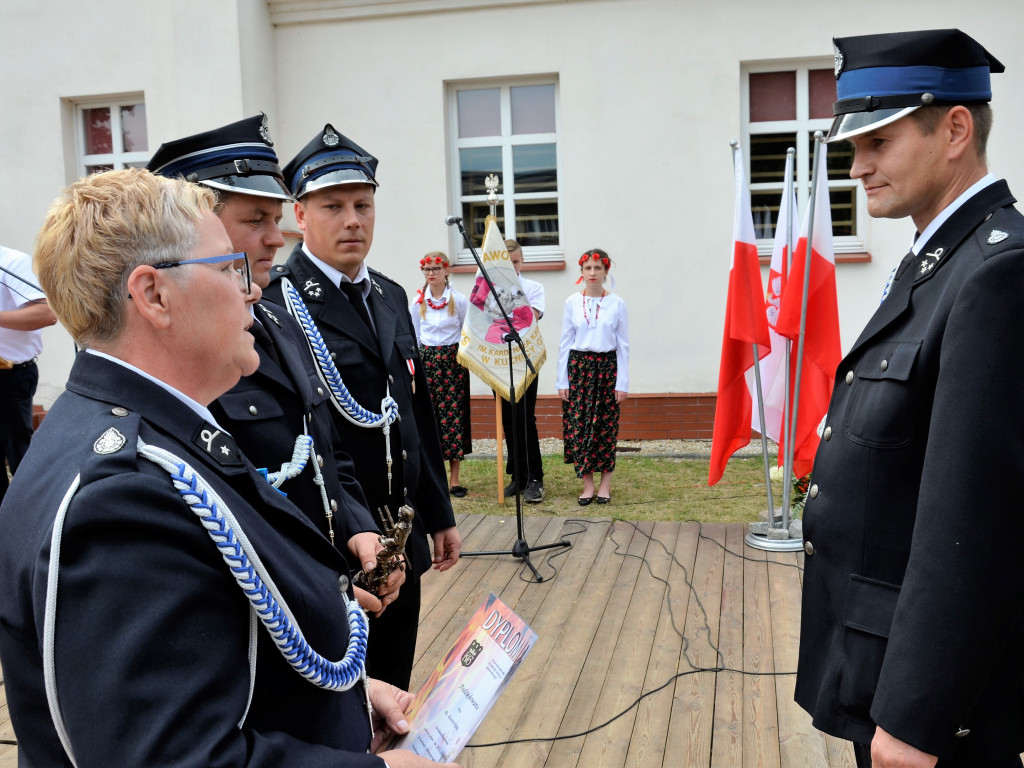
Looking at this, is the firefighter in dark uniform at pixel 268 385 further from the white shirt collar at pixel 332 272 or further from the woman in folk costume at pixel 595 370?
the woman in folk costume at pixel 595 370

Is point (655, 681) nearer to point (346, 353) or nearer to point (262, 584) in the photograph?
point (346, 353)

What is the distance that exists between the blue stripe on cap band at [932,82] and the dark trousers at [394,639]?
1779 millimetres

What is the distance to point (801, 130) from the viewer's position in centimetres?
839

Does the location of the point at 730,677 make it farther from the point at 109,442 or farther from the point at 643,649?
the point at 109,442

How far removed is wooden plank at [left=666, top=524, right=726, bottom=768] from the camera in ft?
9.60

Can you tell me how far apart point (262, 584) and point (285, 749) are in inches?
8.1

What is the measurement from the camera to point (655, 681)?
3422 mm

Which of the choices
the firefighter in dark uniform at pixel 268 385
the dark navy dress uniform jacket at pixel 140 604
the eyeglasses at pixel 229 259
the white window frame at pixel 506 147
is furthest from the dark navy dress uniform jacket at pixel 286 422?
the white window frame at pixel 506 147

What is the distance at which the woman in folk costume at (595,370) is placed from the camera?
22.6 ft

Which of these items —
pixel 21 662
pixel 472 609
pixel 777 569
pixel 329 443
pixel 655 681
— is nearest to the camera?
pixel 21 662

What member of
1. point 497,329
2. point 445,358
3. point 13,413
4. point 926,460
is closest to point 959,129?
point 926,460

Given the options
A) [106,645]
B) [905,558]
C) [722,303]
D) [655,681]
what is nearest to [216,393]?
[106,645]

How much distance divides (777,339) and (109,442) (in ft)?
16.1

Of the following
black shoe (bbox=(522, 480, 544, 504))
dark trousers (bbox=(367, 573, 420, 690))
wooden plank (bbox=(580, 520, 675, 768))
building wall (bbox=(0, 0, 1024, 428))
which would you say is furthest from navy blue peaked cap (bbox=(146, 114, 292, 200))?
building wall (bbox=(0, 0, 1024, 428))
